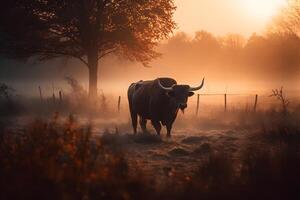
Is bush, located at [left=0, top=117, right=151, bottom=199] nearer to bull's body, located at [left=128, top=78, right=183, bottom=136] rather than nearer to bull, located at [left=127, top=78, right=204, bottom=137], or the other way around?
bull, located at [left=127, top=78, right=204, bottom=137]

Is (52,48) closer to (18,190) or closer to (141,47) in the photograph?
(141,47)

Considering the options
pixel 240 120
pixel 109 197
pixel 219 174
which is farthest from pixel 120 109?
pixel 109 197

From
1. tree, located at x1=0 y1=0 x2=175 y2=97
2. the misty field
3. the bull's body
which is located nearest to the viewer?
the misty field

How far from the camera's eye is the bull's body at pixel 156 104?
16.0 m

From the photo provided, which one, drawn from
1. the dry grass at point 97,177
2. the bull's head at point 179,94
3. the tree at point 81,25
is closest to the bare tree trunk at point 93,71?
the tree at point 81,25

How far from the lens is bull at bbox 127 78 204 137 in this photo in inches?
615

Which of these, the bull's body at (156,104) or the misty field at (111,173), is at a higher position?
the bull's body at (156,104)

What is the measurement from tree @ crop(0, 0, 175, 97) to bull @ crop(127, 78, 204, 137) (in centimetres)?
1016

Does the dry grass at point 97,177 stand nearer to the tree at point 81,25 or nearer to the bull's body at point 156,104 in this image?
the bull's body at point 156,104

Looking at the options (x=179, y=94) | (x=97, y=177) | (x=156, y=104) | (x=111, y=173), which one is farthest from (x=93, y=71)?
(x=97, y=177)

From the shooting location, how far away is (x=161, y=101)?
1606 centimetres

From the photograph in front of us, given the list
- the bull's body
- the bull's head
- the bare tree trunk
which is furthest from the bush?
the bare tree trunk

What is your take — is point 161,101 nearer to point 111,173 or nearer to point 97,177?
point 111,173

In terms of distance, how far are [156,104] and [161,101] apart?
0.20m
